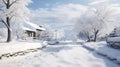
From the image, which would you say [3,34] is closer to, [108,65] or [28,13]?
[28,13]

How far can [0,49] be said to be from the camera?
48.2 ft

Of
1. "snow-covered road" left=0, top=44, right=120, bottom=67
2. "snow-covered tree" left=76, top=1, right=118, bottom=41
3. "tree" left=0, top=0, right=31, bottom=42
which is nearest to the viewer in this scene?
"snow-covered road" left=0, top=44, right=120, bottom=67

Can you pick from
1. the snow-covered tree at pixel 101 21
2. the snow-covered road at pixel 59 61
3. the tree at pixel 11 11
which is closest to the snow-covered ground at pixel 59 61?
the snow-covered road at pixel 59 61

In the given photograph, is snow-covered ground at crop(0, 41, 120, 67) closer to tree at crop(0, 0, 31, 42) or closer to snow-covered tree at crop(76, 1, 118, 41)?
tree at crop(0, 0, 31, 42)

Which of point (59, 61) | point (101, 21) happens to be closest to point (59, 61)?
point (59, 61)

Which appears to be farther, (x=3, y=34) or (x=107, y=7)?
(x=107, y=7)

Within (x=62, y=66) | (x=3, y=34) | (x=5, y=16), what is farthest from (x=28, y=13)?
(x=62, y=66)

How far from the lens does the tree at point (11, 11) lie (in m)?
23.0

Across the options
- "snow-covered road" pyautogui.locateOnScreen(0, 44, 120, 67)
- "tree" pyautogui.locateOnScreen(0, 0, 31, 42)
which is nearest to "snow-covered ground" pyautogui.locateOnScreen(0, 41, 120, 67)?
"snow-covered road" pyautogui.locateOnScreen(0, 44, 120, 67)

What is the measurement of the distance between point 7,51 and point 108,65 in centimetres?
856

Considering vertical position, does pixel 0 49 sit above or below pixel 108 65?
above

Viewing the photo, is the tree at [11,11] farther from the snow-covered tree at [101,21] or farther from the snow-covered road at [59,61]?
the snow-covered tree at [101,21]

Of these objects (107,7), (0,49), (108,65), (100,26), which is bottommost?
(108,65)

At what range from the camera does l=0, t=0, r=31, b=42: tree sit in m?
23.0
